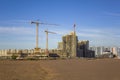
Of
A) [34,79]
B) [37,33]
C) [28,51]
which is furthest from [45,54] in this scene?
[34,79]

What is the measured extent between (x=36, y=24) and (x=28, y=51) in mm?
25397

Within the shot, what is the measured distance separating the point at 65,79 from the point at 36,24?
165 meters

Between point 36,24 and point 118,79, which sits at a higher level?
point 36,24

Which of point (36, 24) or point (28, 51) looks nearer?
point (36, 24)

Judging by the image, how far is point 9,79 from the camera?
1989 centimetres

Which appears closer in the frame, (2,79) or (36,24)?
(2,79)

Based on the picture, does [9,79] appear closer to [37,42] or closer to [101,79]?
[101,79]

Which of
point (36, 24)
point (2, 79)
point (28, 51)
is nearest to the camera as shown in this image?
point (2, 79)

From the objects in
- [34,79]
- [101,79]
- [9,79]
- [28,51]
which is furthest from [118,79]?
[28,51]

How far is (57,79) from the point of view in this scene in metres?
21.3

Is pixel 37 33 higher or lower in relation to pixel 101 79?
higher

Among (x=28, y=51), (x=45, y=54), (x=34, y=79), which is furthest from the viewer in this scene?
(x=28, y=51)

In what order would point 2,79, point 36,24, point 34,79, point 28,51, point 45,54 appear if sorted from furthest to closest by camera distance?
point 28,51 → point 36,24 → point 45,54 → point 34,79 → point 2,79

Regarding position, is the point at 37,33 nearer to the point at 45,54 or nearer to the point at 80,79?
the point at 45,54
